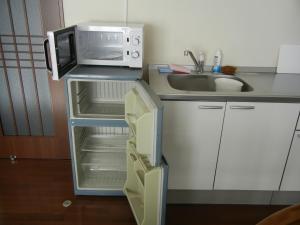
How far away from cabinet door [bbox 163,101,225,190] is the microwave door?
68 cm

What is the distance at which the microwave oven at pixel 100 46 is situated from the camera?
170 cm

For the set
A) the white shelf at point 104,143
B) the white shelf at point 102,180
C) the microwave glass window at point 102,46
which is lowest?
the white shelf at point 102,180

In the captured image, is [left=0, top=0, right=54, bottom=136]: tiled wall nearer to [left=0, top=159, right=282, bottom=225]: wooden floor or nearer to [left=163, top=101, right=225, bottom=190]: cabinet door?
[left=0, top=159, right=282, bottom=225]: wooden floor

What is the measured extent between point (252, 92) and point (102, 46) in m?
1.11

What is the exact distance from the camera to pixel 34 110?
97.0 inches

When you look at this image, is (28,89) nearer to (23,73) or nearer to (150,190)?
(23,73)

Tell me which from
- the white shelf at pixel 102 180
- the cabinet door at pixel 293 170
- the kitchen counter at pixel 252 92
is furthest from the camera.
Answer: the white shelf at pixel 102 180

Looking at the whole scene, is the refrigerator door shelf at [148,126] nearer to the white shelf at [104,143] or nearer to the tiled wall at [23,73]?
the white shelf at [104,143]

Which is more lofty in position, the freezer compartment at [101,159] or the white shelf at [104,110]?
the white shelf at [104,110]

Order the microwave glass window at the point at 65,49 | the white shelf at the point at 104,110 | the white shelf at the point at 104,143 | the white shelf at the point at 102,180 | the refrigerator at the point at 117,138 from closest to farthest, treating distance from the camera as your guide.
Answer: the refrigerator at the point at 117,138
the microwave glass window at the point at 65,49
the white shelf at the point at 104,110
the white shelf at the point at 102,180
the white shelf at the point at 104,143

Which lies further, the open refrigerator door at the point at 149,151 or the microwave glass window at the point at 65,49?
the microwave glass window at the point at 65,49

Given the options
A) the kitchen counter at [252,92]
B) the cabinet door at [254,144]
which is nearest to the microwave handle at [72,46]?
the kitchen counter at [252,92]

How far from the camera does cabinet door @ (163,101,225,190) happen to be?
1.72 metres

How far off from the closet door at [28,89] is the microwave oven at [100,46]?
1.52ft
